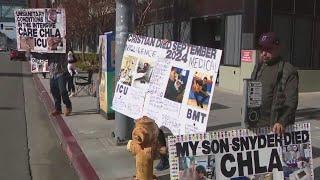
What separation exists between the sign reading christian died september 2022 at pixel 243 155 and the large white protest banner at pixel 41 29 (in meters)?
8.45

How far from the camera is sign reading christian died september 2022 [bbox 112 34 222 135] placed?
6531mm

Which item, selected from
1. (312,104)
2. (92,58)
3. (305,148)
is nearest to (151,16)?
(92,58)

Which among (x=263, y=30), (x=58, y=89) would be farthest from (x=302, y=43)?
(x=58, y=89)

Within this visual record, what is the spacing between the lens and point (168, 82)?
23.3 ft

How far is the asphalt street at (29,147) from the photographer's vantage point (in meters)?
7.86

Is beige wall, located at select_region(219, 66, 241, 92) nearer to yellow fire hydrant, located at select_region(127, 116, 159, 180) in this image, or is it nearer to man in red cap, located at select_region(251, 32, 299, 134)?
yellow fire hydrant, located at select_region(127, 116, 159, 180)

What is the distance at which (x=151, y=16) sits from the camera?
1044 inches

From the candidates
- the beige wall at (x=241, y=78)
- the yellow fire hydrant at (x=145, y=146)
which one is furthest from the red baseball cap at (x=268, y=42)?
the beige wall at (x=241, y=78)

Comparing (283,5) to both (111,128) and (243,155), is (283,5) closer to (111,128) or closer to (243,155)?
(111,128)

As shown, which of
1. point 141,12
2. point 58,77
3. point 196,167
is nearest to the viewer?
point 196,167

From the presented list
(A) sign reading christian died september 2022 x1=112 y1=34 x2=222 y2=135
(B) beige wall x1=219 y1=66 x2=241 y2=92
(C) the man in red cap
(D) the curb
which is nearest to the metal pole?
(A) sign reading christian died september 2022 x1=112 y1=34 x2=222 y2=135

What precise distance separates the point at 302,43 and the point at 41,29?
8.87 metres

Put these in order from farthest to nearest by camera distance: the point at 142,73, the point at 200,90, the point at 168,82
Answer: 1. the point at 142,73
2. the point at 168,82
3. the point at 200,90

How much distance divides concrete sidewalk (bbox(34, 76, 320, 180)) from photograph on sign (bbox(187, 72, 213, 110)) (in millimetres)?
1051
